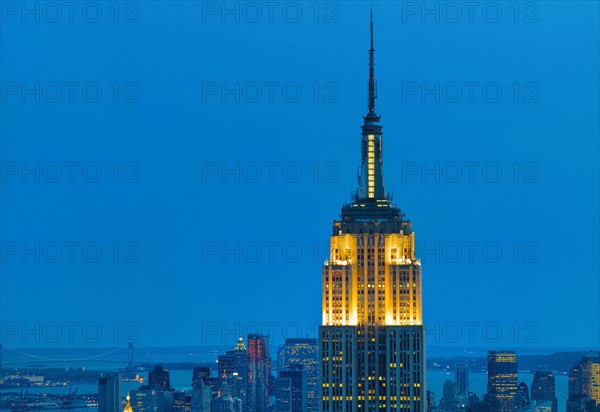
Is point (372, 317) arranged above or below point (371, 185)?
below

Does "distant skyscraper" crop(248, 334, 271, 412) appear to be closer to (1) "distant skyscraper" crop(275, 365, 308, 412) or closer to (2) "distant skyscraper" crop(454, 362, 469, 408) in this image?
(1) "distant skyscraper" crop(275, 365, 308, 412)

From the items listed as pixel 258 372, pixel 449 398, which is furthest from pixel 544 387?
pixel 258 372

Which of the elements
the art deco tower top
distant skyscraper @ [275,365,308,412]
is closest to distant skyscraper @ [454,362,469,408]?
distant skyscraper @ [275,365,308,412]

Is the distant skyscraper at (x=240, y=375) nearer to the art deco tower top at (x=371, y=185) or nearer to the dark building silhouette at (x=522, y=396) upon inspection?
the dark building silhouette at (x=522, y=396)

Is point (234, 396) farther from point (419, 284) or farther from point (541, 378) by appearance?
point (419, 284)

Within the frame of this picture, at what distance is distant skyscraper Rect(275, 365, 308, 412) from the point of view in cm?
8006

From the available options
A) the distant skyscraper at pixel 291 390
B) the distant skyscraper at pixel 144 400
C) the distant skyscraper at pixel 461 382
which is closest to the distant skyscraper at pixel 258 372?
the distant skyscraper at pixel 291 390

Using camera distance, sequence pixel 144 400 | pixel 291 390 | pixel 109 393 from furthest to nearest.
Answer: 1. pixel 109 393
2. pixel 144 400
3. pixel 291 390

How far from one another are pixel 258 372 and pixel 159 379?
40.5ft

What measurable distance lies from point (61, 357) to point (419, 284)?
87.2 meters

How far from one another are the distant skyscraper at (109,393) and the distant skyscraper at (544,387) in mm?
21625

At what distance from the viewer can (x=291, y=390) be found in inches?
3292

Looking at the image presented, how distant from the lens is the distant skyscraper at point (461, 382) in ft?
286

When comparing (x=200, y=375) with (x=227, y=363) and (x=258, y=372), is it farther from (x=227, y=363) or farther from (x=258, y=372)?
(x=258, y=372)
